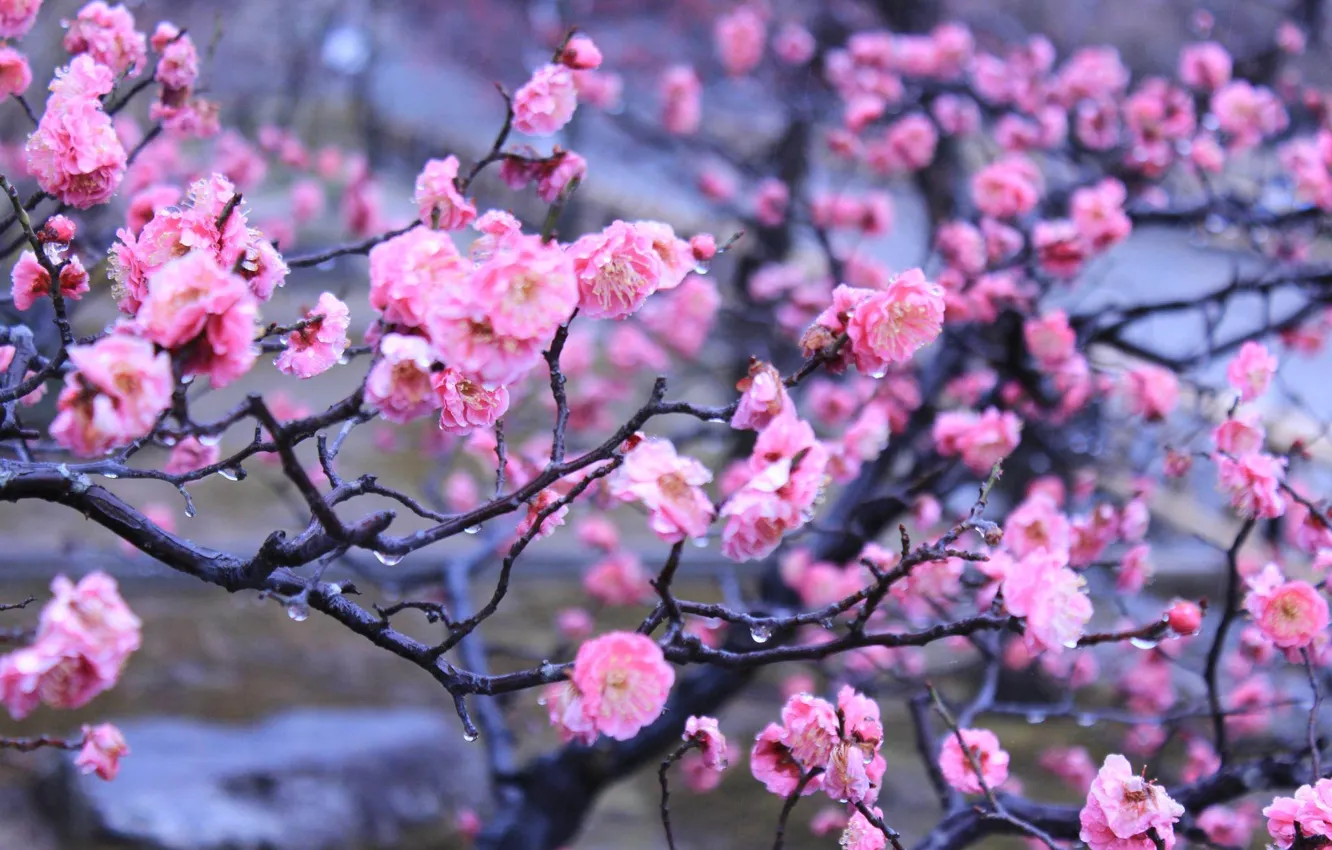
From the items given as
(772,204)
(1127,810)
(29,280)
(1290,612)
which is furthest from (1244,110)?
(29,280)

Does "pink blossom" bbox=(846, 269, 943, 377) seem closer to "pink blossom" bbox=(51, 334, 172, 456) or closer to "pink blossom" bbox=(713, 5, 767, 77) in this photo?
"pink blossom" bbox=(51, 334, 172, 456)

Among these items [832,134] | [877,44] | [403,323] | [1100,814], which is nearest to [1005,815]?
[1100,814]

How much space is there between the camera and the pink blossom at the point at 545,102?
1.52 meters

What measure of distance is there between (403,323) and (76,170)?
25.7 inches

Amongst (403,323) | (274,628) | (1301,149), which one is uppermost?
(403,323)

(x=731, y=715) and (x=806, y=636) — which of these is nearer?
(x=806, y=636)

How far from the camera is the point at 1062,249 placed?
7.89 ft

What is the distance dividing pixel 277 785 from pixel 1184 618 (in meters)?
2.97

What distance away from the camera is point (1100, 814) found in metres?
1.20

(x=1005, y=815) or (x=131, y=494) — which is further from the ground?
(x=1005, y=815)

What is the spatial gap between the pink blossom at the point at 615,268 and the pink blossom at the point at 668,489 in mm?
227

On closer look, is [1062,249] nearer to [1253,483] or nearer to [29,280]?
[1253,483]

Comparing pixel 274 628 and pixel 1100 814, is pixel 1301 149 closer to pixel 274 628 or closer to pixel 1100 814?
pixel 1100 814

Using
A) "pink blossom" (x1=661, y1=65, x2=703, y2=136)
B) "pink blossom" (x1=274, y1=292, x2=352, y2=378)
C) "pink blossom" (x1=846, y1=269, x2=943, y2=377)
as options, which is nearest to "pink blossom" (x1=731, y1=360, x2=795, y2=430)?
"pink blossom" (x1=846, y1=269, x2=943, y2=377)
